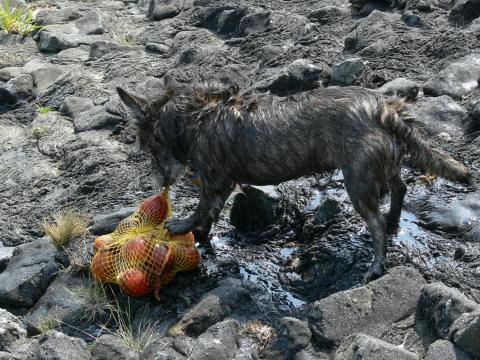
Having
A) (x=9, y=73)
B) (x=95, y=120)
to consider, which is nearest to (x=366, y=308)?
(x=95, y=120)

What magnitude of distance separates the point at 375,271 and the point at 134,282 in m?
2.14

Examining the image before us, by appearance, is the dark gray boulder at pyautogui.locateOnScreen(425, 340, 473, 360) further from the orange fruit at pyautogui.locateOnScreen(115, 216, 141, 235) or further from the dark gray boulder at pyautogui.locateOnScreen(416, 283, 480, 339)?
the orange fruit at pyautogui.locateOnScreen(115, 216, 141, 235)

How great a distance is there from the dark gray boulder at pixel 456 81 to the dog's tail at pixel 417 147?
8.92 feet

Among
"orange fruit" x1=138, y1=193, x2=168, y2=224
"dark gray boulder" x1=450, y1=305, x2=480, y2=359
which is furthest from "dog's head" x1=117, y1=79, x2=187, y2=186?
"dark gray boulder" x1=450, y1=305, x2=480, y2=359

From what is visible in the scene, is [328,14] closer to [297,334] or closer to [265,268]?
[265,268]

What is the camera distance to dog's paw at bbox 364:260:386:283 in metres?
6.27

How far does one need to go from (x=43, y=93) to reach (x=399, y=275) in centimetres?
795

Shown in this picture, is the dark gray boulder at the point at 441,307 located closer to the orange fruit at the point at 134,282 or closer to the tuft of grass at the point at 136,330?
the tuft of grass at the point at 136,330

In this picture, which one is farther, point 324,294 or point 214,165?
point 214,165

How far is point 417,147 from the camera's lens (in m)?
6.27

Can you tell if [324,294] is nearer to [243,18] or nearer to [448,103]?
[448,103]

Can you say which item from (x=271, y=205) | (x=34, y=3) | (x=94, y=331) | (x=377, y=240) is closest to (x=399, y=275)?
(x=377, y=240)

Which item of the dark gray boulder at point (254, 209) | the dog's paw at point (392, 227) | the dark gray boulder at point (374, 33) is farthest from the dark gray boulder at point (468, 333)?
the dark gray boulder at point (374, 33)

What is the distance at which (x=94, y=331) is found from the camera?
6445mm
